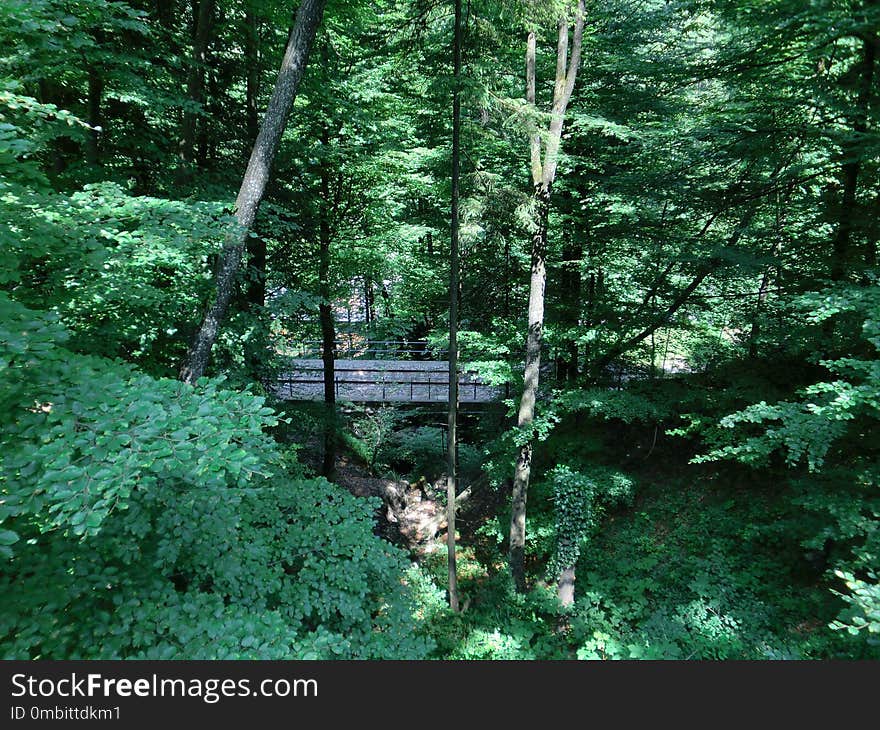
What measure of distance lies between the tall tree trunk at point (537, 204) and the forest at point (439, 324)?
68 millimetres

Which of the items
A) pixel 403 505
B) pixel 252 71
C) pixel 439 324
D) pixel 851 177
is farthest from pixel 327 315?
pixel 851 177

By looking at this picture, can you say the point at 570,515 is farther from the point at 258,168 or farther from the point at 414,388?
the point at 414,388

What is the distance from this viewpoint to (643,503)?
10.4m

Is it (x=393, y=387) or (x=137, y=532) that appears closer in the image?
(x=137, y=532)

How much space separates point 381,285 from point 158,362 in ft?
20.7

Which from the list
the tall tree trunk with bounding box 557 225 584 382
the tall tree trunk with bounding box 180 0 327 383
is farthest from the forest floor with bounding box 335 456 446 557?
the tall tree trunk with bounding box 180 0 327 383

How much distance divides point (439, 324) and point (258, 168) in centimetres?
680

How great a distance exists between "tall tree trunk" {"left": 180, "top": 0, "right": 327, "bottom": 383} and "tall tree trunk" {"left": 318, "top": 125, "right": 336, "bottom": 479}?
4260mm

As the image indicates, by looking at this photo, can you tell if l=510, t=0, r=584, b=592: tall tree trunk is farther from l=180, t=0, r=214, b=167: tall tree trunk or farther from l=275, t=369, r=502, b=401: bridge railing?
l=275, t=369, r=502, b=401: bridge railing

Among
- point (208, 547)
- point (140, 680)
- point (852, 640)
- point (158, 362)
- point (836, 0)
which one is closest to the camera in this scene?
point (140, 680)

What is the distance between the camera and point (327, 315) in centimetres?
1132

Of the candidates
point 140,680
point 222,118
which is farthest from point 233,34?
point 140,680

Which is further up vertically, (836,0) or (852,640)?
(836,0)

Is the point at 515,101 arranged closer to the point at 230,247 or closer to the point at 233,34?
the point at 230,247
